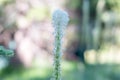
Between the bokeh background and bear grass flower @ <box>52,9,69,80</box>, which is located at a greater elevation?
the bokeh background

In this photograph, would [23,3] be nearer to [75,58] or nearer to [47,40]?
[47,40]

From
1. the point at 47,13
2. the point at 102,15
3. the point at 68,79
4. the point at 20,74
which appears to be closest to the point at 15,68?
the point at 20,74

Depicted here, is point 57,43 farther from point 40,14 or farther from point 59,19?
point 40,14

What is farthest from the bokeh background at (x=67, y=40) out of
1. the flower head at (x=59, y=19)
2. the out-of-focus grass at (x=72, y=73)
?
the flower head at (x=59, y=19)

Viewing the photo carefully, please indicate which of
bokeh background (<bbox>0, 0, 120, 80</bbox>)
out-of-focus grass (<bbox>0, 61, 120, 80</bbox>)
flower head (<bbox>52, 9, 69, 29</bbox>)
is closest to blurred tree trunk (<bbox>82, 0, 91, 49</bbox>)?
bokeh background (<bbox>0, 0, 120, 80</bbox>)

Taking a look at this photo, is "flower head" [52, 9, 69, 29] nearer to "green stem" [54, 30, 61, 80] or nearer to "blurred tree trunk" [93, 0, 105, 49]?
"green stem" [54, 30, 61, 80]

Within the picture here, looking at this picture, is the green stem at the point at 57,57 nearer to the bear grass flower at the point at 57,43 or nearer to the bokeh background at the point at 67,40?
the bear grass flower at the point at 57,43

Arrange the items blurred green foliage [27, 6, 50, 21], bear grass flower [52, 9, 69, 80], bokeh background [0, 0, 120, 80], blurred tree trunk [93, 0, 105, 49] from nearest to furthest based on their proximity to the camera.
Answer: bear grass flower [52, 9, 69, 80] < bokeh background [0, 0, 120, 80] < blurred green foliage [27, 6, 50, 21] < blurred tree trunk [93, 0, 105, 49]

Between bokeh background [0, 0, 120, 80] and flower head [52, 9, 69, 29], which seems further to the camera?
bokeh background [0, 0, 120, 80]
